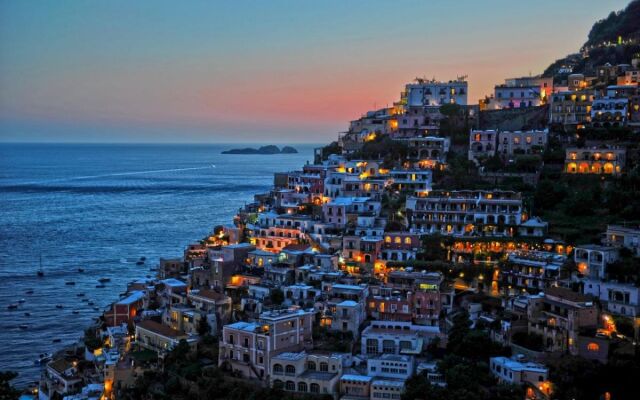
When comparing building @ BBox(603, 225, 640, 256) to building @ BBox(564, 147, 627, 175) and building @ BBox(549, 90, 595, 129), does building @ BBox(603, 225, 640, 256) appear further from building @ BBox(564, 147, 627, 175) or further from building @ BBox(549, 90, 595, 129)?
building @ BBox(549, 90, 595, 129)

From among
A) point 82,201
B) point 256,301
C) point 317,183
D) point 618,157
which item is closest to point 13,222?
point 82,201

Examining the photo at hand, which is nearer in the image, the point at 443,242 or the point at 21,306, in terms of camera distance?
the point at 443,242

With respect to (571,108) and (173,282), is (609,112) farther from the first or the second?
(173,282)

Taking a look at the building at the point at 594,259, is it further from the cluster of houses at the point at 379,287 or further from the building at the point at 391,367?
the building at the point at 391,367

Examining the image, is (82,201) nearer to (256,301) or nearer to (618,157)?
(256,301)

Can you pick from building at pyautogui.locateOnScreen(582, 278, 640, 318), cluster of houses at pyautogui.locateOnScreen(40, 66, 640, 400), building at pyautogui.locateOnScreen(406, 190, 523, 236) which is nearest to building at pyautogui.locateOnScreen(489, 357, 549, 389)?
cluster of houses at pyautogui.locateOnScreen(40, 66, 640, 400)
